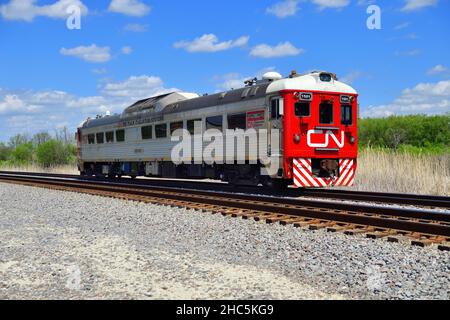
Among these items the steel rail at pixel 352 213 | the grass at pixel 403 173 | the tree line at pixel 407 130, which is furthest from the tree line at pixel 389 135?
the steel rail at pixel 352 213

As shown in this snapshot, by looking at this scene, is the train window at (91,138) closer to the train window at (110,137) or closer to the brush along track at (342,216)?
the train window at (110,137)

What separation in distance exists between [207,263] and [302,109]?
781cm

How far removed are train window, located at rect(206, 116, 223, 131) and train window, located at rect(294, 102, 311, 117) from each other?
2895 millimetres

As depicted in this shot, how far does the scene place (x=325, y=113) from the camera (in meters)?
13.5

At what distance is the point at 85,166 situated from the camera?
27734 millimetres

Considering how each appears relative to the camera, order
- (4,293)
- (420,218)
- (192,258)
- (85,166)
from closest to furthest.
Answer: (4,293)
(192,258)
(420,218)
(85,166)

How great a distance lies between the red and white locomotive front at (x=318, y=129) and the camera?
12734 mm

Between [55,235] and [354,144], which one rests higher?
[354,144]

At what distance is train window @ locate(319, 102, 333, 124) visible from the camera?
527 inches

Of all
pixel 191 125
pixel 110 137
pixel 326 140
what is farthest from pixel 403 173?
pixel 110 137

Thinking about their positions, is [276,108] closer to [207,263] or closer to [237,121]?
[237,121]
